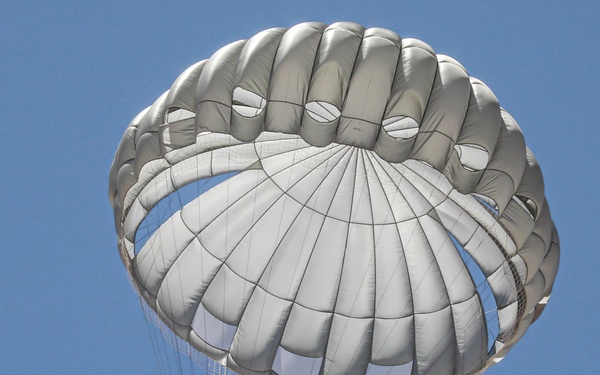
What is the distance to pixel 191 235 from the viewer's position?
25.1 m

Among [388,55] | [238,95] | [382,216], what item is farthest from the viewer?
[382,216]

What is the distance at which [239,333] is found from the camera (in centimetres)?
2492

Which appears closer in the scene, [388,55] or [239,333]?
[388,55]

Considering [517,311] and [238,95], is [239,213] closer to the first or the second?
[238,95]

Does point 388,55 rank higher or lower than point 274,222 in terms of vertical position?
higher

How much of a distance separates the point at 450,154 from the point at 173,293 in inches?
228

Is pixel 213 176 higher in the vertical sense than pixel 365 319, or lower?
higher

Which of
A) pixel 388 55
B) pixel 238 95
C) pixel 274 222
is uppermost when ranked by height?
pixel 388 55

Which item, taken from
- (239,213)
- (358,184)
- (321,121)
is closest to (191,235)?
(239,213)

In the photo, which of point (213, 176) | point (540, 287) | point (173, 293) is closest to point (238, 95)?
point (213, 176)

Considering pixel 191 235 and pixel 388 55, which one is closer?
pixel 388 55

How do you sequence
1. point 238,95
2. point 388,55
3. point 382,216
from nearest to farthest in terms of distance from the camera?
1. point 388,55
2. point 238,95
3. point 382,216

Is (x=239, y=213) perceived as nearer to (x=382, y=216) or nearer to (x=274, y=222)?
(x=274, y=222)

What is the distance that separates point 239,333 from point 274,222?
186 centimetres
